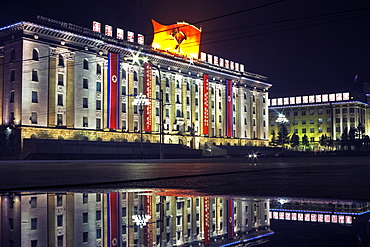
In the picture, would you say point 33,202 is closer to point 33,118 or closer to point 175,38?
point 33,118

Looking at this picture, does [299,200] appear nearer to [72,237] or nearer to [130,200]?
[130,200]

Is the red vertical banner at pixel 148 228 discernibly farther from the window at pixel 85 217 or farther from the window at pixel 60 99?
the window at pixel 60 99

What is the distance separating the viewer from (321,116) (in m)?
126

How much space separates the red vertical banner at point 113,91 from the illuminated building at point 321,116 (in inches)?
2892

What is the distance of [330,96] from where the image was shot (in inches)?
4911

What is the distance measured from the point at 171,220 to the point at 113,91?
197ft

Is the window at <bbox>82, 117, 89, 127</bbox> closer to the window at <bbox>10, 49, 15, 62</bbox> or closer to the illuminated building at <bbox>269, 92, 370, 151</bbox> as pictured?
the window at <bbox>10, 49, 15, 62</bbox>

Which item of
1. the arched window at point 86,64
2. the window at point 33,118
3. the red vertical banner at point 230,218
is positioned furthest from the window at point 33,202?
the arched window at point 86,64

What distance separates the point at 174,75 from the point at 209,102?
439 inches

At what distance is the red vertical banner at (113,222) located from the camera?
12.1 ft

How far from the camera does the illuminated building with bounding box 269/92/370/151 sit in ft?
400

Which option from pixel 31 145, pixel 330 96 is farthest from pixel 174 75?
pixel 330 96

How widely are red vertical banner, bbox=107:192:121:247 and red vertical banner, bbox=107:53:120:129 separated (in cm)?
5676

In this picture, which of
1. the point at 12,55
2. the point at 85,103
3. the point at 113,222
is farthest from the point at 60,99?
the point at 113,222
